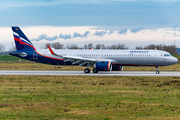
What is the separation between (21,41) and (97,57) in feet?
46.3

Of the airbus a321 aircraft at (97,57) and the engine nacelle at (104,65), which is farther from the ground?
the airbus a321 aircraft at (97,57)

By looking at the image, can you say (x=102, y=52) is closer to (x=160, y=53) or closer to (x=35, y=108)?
(x=160, y=53)

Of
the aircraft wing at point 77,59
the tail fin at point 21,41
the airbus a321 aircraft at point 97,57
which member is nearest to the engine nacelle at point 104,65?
the airbus a321 aircraft at point 97,57

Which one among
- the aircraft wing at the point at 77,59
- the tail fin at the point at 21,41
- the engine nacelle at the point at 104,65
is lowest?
the engine nacelle at the point at 104,65

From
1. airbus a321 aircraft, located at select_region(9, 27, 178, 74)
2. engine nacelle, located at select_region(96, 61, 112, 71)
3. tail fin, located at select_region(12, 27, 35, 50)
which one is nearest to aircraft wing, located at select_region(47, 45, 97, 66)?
airbus a321 aircraft, located at select_region(9, 27, 178, 74)

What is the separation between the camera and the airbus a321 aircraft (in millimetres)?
38344

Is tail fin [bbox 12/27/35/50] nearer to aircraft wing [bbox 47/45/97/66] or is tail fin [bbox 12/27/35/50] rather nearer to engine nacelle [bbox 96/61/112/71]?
aircraft wing [bbox 47/45/97/66]

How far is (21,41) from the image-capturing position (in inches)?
1743

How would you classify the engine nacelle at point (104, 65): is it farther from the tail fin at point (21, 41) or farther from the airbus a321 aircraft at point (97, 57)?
the tail fin at point (21, 41)

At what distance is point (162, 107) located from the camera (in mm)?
12906

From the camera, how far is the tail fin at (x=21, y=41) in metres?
44.2

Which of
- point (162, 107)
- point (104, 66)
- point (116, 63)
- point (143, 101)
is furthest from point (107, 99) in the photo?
point (116, 63)

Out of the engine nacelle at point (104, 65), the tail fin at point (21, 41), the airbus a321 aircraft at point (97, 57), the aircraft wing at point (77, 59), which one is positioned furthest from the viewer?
the tail fin at point (21, 41)

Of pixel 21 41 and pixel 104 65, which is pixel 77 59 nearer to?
pixel 104 65
